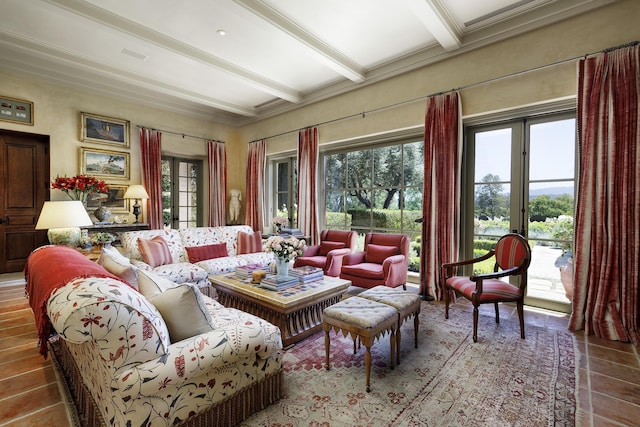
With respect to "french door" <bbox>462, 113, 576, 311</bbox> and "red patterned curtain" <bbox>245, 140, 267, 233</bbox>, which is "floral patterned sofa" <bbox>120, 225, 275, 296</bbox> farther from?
"french door" <bbox>462, 113, 576, 311</bbox>

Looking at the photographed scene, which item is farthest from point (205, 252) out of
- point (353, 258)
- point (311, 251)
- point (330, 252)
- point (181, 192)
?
point (181, 192)

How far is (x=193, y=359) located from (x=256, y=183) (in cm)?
518

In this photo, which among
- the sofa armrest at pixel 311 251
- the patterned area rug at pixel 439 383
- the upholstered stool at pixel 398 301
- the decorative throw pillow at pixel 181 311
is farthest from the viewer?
the sofa armrest at pixel 311 251

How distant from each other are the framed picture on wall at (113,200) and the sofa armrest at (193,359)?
473 cm

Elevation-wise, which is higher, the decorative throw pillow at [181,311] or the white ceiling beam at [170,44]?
the white ceiling beam at [170,44]

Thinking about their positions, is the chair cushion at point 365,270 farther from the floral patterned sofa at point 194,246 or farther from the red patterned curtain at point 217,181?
the red patterned curtain at point 217,181

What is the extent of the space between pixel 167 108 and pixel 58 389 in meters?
5.21

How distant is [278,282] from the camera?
2680mm

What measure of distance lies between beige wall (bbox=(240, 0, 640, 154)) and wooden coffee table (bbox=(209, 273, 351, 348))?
8.60 feet

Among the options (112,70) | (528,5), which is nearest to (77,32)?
(112,70)

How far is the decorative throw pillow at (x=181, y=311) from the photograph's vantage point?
59.1 inches

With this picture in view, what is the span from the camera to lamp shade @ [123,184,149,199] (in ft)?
16.2

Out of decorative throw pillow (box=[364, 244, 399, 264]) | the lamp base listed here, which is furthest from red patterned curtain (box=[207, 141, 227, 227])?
decorative throw pillow (box=[364, 244, 399, 264])

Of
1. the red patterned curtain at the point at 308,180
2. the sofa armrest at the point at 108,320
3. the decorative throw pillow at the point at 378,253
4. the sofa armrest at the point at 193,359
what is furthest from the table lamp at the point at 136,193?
the sofa armrest at the point at 193,359
